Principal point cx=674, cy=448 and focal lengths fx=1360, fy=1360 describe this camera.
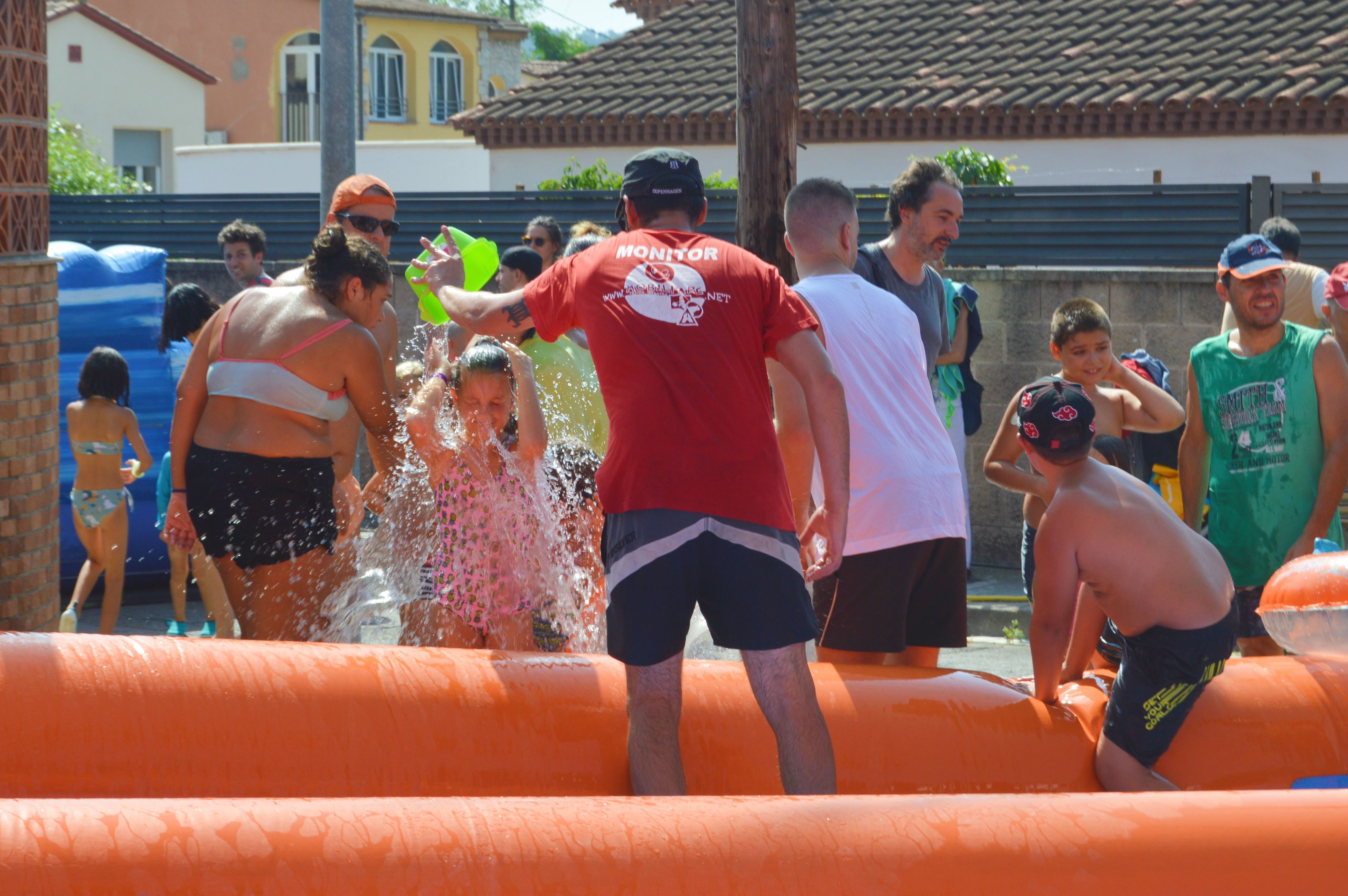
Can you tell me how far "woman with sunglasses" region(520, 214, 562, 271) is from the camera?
26.8 feet

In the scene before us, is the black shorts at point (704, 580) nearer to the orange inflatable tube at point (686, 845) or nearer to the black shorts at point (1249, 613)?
the orange inflatable tube at point (686, 845)

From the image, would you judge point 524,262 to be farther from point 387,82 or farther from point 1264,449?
point 387,82

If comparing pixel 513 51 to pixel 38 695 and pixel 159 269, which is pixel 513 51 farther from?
pixel 38 695

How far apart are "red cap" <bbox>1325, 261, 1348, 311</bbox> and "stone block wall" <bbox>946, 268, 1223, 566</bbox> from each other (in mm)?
3137

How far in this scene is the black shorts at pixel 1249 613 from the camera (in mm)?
4746

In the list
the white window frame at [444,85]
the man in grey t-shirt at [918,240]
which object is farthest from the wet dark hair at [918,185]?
the white window frame at [444,85]

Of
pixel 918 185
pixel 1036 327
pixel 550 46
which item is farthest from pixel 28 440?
pixel 550 46

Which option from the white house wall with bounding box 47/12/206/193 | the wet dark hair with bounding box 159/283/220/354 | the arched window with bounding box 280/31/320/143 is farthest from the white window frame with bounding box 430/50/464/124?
the wet dark hair with bounding box 159/283/220/354

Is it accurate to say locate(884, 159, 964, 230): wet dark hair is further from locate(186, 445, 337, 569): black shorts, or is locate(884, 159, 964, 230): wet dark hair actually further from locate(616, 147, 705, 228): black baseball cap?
locate(186, 445, 337, 569): black shorts

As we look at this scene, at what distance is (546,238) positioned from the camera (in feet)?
26.9

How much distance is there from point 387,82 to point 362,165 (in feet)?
64.1

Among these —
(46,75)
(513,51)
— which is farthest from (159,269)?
(513,51)

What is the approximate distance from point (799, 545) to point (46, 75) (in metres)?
3.47

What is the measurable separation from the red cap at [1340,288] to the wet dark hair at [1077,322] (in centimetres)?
95
